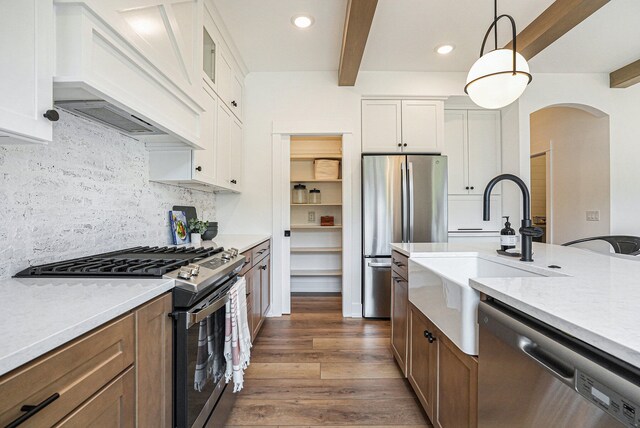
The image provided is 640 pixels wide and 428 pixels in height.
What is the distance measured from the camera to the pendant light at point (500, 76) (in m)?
1.62

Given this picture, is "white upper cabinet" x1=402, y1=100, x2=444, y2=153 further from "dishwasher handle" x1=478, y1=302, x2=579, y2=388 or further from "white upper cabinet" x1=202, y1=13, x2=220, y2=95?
"dishwasher handle" x1=478, y1=302, x2=579, y2=388

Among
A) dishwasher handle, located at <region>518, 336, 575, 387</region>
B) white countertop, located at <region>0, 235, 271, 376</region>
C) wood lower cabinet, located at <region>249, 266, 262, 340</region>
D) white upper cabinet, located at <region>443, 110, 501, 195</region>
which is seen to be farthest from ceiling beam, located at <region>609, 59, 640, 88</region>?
white countertop, located at <region>0, 235, 271, 376</region>

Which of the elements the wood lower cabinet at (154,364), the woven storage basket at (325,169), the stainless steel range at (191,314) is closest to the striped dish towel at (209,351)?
the stainless steel range at (191,314)

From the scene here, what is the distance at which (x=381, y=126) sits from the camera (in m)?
3.37

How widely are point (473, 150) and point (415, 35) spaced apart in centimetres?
178

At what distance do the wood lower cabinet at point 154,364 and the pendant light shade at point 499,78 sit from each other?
196 cm

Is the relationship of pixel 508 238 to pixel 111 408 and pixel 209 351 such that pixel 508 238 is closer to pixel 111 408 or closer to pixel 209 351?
pixel 209 351

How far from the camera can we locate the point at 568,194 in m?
4.05

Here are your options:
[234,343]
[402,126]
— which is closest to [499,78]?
[402,126]

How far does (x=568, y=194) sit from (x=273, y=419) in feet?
15.3

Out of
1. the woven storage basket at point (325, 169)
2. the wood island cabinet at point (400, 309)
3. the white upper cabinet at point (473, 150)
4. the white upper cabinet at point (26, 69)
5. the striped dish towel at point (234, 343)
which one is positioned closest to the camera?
the white upper cabinet at point (26, 69)

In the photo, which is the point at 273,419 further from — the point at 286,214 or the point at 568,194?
the point at 568,194

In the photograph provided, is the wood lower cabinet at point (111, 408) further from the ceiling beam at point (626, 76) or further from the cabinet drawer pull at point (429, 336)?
the ceiling beam at point (626, 76)

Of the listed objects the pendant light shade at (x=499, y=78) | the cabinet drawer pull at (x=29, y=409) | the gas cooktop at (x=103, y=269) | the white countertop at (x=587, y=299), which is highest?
the pendant light shade at (x=499, y=78)
